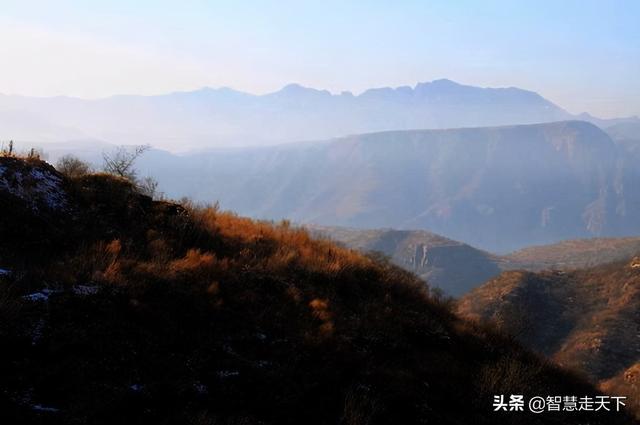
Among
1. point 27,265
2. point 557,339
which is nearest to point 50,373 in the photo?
point 27,265

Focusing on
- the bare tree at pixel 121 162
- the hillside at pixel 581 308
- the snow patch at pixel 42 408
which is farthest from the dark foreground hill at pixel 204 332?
the hillside at pixel 581 308

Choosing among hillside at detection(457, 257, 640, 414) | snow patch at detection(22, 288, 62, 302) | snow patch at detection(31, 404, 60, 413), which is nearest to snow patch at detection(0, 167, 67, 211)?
snow patch at detection(22, 288, 62, 302)

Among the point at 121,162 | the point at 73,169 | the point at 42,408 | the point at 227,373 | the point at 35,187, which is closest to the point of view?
the point at 42,408

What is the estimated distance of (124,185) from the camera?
40.4ft

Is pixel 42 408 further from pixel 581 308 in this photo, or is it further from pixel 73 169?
pixel 581 308

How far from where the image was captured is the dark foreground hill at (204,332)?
6020mm

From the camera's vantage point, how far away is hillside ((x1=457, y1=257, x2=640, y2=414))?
68.0m

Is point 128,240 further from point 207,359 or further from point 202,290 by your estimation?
point 207,359

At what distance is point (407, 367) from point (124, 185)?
25.1 feet

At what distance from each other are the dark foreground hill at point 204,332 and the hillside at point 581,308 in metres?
51.8

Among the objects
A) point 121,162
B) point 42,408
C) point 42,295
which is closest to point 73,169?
point 42,295

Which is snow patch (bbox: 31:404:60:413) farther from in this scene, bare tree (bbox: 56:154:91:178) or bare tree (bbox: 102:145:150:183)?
bare tree (bbox: 102:145:150:183)

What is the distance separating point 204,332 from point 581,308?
3894 inches

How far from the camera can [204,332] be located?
773 centimetres
